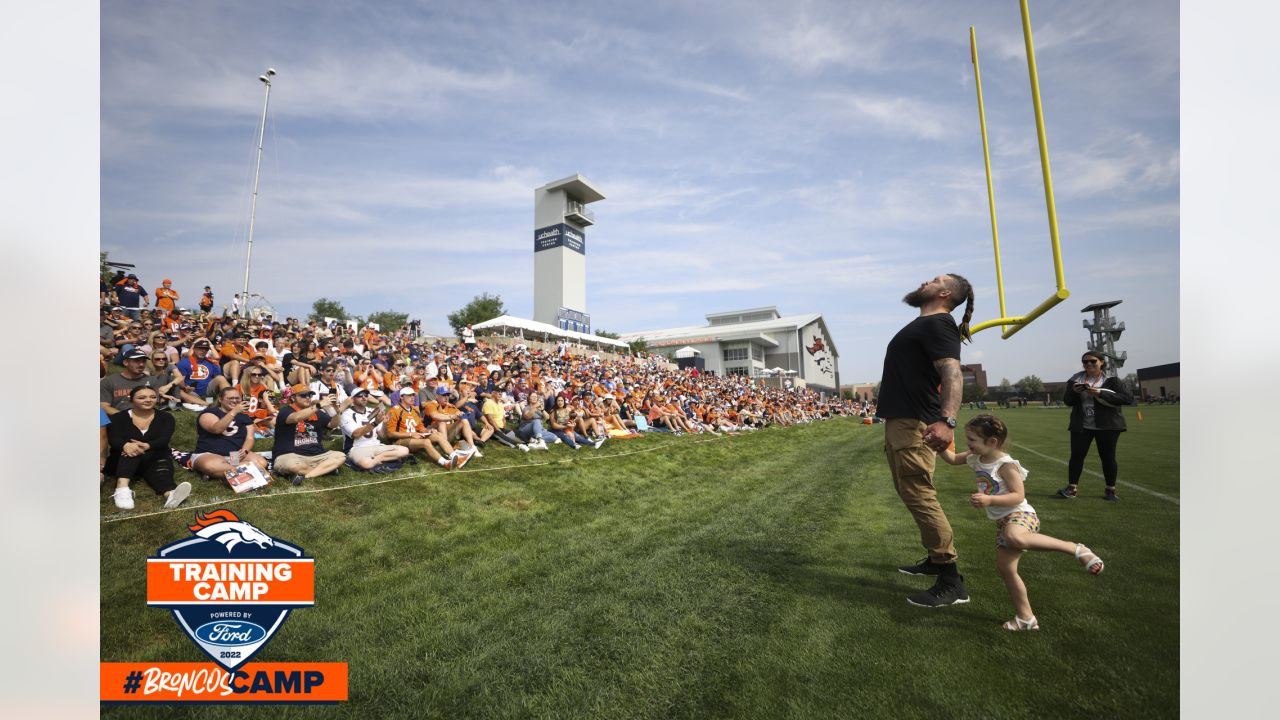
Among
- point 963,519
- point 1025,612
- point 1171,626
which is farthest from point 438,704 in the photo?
point 963,519

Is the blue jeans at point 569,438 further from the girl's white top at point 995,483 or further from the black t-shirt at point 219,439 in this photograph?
the girl's white top at point 995,483

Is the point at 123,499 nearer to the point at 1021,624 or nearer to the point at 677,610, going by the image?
the point at 677,610

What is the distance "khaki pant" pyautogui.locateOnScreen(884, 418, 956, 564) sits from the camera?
10.1 feet

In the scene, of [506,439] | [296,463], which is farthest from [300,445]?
[506,439]

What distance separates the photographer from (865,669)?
2.29 metres

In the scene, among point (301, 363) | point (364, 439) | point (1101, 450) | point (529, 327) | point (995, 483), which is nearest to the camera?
point (995, 483)

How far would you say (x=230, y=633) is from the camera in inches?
97.6

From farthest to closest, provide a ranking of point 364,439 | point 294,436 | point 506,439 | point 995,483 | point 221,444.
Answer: point 506,439 < point 364,439 < point 294,436 < point 221,444 < point 995,483

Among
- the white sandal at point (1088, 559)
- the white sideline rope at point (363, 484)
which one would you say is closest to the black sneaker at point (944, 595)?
the white sandal at point (1088, 559)

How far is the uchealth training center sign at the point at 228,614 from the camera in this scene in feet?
7.76

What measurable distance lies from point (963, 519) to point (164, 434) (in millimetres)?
8142

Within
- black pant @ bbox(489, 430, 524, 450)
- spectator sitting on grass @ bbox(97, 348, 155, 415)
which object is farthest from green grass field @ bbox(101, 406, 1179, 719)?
black pant @ bbox(489, 430, 524, 450)

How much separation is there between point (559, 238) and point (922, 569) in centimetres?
5660

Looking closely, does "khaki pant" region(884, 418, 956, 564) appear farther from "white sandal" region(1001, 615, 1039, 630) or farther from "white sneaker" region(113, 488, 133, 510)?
"white sneaker" region(113, 488, 133, 510)
